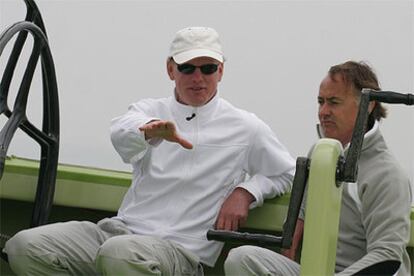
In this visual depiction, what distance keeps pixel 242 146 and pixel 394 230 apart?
55 centimetres

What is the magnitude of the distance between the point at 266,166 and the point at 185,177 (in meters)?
0.22

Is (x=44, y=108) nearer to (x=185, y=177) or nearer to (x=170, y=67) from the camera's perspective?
(x=170, y=67)

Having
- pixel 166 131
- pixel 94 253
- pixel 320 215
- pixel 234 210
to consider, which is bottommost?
pixel 94 253

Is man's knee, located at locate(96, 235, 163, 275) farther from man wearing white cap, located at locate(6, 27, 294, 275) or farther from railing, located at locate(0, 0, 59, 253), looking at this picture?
railing, located at locate(0, 0, 59, 253)

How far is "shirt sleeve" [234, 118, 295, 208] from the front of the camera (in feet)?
9.24

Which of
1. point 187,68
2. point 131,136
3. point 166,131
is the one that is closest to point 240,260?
point 166,131

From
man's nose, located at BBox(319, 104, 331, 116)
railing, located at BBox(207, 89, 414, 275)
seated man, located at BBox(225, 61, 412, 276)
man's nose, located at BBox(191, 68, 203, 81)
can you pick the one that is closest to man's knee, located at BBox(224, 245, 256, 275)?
seated man, located at BBox(225, 61, 412, 276)

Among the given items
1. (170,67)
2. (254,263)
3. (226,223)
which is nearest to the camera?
(254,263)

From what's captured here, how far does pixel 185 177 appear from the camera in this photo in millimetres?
2799

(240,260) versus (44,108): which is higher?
(44,108)

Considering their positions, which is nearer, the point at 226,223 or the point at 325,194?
the point at 325,194

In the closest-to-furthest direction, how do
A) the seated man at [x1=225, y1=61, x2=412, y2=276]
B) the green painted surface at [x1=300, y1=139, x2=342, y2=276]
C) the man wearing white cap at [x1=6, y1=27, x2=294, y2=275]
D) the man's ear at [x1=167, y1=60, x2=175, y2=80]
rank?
1. the green painted surface at [x1=300, y1=139, x2=342, y2=276]
2. the seated man at [x1=225, y1=61, x2=412, y2=276]
3. the man wearing white cap at [x1=6, y1=27, x2=294, y2=275]
4. the man's ear at [x1=167, y1=60, x2=175, y2=80]

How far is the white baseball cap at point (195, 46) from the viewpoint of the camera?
2.83 meters

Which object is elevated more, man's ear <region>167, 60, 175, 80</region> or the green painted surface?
man's ear <region>167, 60, 175, 80</region>
